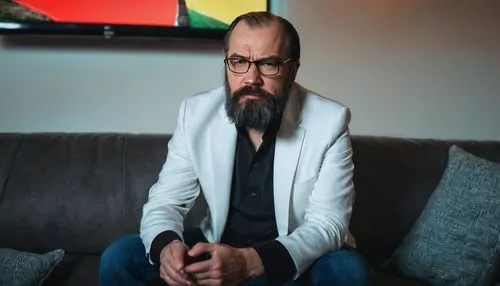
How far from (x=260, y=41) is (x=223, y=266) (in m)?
0.59

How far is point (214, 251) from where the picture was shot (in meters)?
1.18

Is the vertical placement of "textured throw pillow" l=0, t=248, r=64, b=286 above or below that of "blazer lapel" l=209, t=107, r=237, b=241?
below

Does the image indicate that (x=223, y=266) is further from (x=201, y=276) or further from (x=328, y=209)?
(x=328, y=209)

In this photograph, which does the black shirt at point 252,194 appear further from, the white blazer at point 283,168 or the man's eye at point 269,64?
the man's eye at point 269,64

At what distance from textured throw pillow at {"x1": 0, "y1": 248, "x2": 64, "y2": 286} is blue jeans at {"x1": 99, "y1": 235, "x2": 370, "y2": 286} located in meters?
0.28

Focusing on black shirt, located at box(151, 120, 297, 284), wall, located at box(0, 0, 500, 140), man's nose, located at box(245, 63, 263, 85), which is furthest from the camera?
wall, located at box(0, 0, 500, 140)

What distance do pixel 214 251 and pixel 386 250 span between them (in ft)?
2.80

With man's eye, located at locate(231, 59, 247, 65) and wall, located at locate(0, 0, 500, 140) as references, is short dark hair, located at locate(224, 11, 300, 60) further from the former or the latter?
wall, located at locate(0, 0, 500, 140)

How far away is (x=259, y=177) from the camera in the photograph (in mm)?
1482

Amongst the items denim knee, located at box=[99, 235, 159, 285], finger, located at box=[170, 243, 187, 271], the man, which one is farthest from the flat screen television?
finger, located at box=[170, 243, 187, 271]

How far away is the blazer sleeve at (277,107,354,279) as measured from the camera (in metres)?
1.28

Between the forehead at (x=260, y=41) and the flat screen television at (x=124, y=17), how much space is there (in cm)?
58

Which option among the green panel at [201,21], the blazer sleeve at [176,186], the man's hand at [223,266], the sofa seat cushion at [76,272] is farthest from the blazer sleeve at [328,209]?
the green panel at [201,21]

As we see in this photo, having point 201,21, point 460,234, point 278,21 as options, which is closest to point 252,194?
point 278,21
